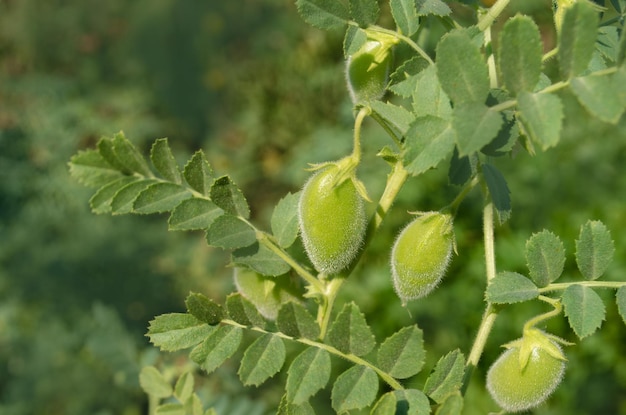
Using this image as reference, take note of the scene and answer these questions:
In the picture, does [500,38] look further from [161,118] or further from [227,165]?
[161,118]

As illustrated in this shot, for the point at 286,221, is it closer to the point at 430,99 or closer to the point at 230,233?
the point at 230,233

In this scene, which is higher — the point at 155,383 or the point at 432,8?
the point at 432,8

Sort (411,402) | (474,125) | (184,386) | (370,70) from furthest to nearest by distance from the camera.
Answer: (184,386) < (370,70) < (411,402) < (474,125)

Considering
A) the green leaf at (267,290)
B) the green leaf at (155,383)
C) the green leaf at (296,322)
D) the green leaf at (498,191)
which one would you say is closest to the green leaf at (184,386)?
the green leaf at (155,383)

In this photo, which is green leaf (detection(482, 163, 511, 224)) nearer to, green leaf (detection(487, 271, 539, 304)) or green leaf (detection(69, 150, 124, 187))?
→ green leaf (detection(487, 271, 539, 304))

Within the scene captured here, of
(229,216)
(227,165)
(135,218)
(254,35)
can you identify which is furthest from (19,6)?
(229,216)

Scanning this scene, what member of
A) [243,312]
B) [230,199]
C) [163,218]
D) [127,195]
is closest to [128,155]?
[127,195]

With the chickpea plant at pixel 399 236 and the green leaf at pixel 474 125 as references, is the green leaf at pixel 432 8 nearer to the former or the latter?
the chickpea plant at pixel 399 236

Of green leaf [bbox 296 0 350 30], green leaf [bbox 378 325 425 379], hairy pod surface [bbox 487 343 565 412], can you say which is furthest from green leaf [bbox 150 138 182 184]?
hairy pod surface [bbox 487 343 565 412]
